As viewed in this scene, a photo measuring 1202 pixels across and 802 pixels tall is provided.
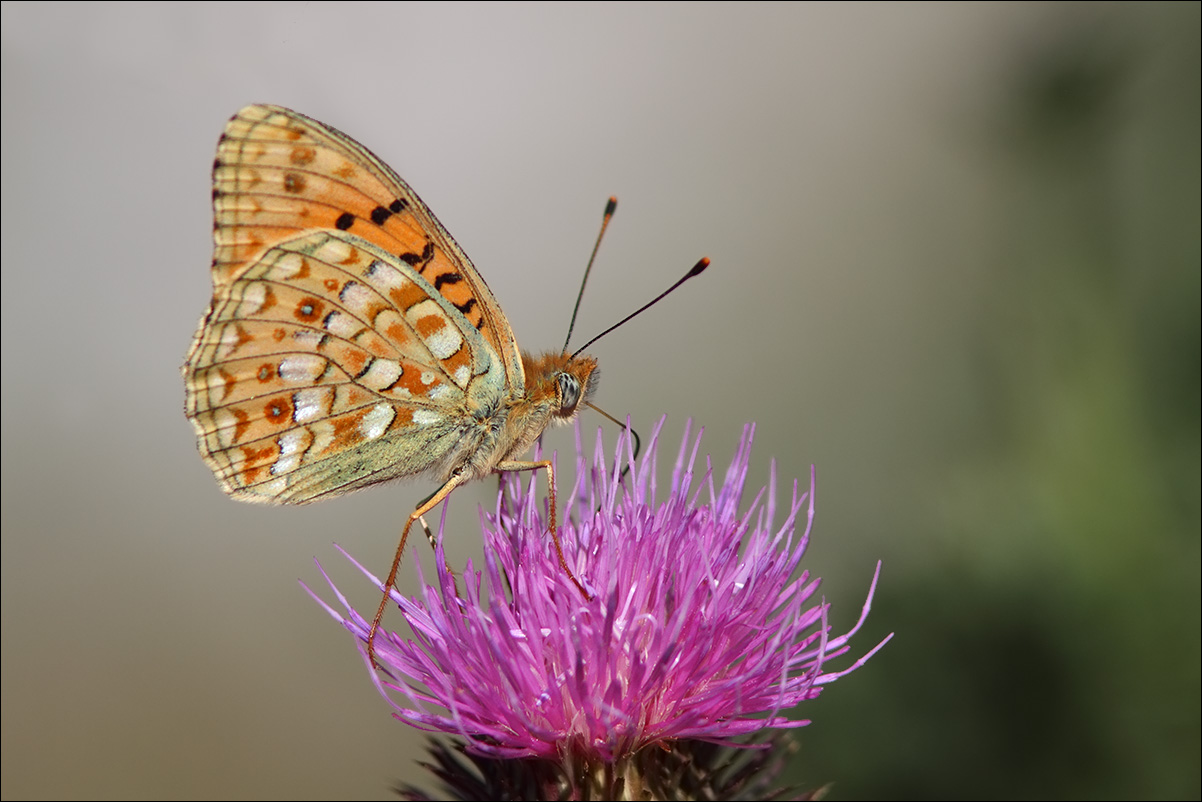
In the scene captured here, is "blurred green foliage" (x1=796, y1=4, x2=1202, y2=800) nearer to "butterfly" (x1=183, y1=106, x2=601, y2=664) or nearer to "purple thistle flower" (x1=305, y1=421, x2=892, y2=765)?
"purple thistle flower" (x1=305, y1=421, x2=892, y2=765)

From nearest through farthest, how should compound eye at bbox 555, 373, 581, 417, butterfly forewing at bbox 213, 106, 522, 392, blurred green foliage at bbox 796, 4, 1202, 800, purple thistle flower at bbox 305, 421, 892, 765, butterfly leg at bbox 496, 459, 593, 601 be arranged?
purple thistle flower at bbox 305, 421, 892, 765 → butterfly leg at bbox 496, 459, 593, 601 → butterfly forewing at bbox 213, 106, 522, 392 → compound eye at bbox 555, 373, 581, 417 → blurred green foliage at bbox 796, 4, 1202, 800

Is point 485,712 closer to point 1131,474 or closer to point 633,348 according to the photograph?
point 1131,474

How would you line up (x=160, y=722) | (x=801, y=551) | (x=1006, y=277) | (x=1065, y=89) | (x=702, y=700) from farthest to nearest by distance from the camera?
(x=160, y=722) < (x=1006, y=277) < (x=1065, y=89) < (x=801, y=551) < (x=702, y=700)

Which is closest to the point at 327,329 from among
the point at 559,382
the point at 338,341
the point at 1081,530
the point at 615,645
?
the point at 338,341

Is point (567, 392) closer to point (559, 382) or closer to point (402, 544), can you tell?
point (559, 382)

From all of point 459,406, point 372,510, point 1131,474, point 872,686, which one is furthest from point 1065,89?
point 372,510

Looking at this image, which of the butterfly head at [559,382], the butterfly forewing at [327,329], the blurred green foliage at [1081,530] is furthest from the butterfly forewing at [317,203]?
the blurred green foliage at [1081,530]

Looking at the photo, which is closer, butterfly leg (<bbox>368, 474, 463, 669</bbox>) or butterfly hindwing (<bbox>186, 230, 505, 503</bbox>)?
butterfly leg (<bbox>368, 474, 463, 669</bbox>)

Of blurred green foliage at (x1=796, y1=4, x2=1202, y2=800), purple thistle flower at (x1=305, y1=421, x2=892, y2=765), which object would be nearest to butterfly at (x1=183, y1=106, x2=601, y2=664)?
purple thistle flower at (x1=305, y1=421, x2=892, y2=765)
